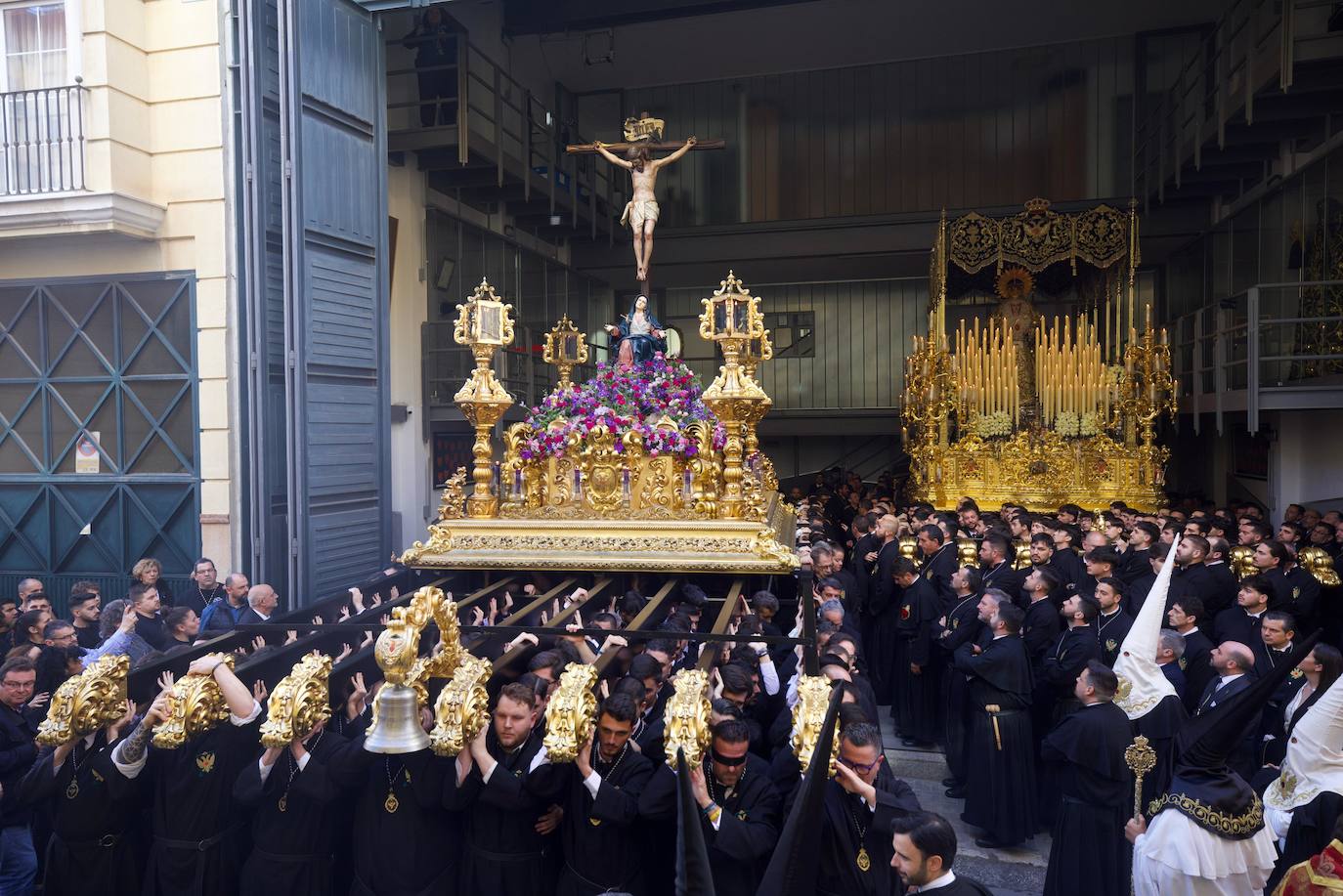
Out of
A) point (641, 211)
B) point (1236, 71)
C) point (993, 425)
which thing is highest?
point (1236, 71)

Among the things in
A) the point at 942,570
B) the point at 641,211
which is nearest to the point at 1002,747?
the point at 942,570

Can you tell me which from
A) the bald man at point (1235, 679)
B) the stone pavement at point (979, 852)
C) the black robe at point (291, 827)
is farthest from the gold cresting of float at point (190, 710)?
the bald man at point (1235, 679)

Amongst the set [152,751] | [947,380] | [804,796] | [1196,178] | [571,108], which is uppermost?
[571,108]

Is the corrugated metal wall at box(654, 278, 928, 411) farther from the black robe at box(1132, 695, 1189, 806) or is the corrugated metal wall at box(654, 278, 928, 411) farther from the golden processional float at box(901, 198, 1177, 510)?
the black robe at box(1132, 695, 1189, 806)

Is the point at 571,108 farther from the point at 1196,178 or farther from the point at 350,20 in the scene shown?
the point at 1196,178

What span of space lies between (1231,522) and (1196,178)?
686 centimetres

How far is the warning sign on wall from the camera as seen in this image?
385 inches

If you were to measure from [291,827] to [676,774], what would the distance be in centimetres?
200

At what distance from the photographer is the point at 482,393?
8.06 meters

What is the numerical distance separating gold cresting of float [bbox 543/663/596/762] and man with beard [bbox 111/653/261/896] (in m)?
1.65

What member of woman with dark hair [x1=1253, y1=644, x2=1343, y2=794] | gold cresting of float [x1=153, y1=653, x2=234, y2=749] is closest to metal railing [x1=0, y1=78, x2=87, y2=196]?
gold cresting of float [x1=153, y1=653, x2=234, y2=749]

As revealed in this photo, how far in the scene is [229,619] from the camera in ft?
23.8

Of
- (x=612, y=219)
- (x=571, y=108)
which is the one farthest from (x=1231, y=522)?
(x=571, y=108)

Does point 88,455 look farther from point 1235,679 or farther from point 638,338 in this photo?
point 1235,679
